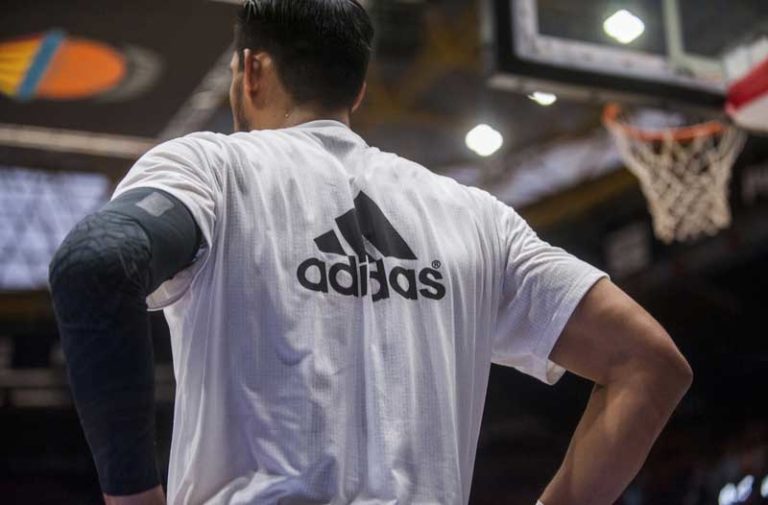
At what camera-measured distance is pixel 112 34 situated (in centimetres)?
602

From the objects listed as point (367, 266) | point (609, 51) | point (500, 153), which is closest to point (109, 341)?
point (367, 266)

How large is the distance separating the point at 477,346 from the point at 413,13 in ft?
13.6

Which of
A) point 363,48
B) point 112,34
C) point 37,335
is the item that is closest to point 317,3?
point 363,48

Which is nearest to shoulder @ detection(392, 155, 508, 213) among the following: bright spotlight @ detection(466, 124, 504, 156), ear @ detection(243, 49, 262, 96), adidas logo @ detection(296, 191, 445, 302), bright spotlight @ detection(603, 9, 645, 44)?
adidas logo @ detection(296, 191, 445, 302)

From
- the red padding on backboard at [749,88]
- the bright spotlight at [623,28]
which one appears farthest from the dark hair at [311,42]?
the red padding on backboard at [749,88]

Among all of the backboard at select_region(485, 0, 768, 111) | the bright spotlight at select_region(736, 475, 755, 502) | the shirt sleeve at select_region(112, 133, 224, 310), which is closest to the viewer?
the shirt sleeve at select_region(112, 133, 224, 310)

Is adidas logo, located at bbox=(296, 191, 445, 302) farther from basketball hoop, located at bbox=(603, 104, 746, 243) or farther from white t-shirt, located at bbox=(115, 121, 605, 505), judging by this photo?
basketball hoop, located at bbox=(603, 104, 746, 243)

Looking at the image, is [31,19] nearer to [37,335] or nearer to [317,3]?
[317,3]

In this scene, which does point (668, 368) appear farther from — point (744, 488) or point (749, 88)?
point (744, 488)

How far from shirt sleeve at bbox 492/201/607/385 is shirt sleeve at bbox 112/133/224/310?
0.48 meters

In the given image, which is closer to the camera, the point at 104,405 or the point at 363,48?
the point at 104,405

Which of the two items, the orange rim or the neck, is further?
the orange rim

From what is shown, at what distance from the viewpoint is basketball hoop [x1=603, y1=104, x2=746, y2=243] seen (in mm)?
6188

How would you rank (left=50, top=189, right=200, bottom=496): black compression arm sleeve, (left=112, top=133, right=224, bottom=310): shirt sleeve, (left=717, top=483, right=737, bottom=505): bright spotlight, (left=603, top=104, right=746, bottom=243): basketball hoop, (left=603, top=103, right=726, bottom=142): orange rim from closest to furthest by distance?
1. (left=50, top=189, right=200, bottom=496): black compression arm sleeve
2. (left=112, top=133, right=224, bottom=310): shirt sleeve
3. (left=603, top=104, right=746, bottom=243): basketball hoop
4. (left=603, top=103, right=726, bottom=142): orange rim
5. (left=717, top=483, right=737, bottom=505): bright spotlight
